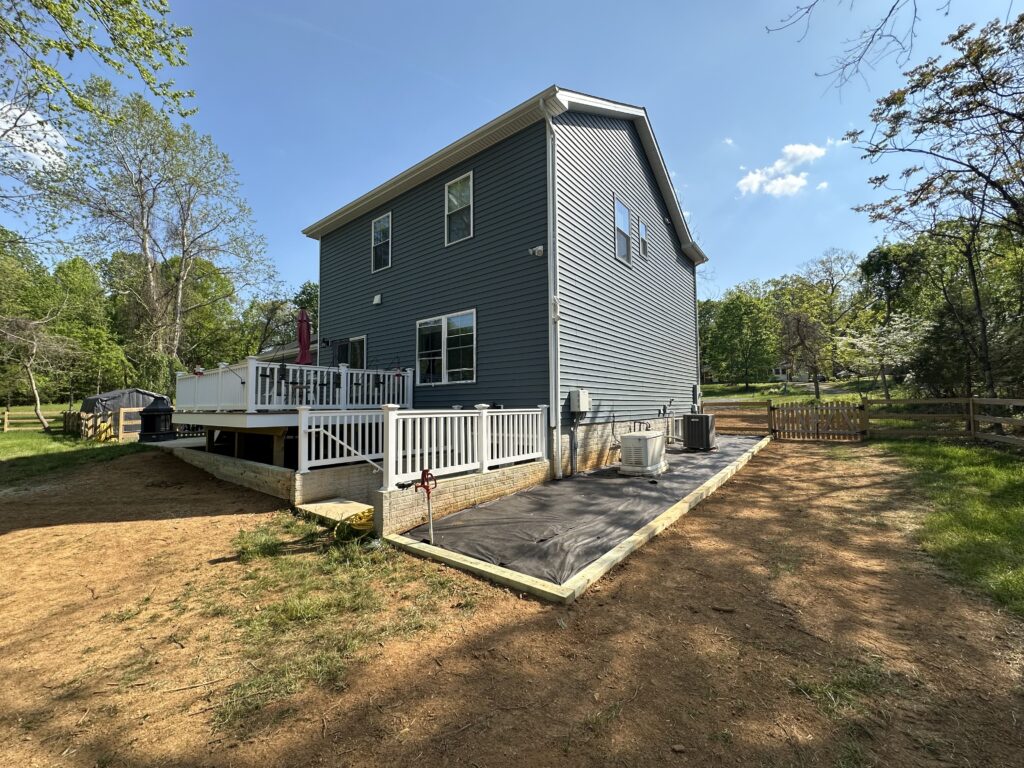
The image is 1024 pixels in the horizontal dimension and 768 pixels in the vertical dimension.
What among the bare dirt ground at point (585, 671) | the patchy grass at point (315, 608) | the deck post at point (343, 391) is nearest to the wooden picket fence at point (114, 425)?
the deck post at point (343, 391)

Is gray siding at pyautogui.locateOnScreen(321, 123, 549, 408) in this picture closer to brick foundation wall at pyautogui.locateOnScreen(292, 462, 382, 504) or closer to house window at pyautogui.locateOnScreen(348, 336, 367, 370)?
house window at pyautogui.locateOnScreen(348, 336, 367, 370)

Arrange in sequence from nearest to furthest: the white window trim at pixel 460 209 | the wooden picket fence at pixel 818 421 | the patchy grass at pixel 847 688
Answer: the patchy grass at pixel 847 688 < the white window trim at pixel 460 209 < the wooden picket fence at pixel 818 421

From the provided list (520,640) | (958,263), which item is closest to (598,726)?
(520,640)

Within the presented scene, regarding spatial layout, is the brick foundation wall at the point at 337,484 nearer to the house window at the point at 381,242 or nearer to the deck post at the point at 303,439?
the deck post at the point at 303,439

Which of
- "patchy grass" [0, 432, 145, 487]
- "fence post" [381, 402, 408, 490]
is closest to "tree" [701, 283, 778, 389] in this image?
"fence post" [381, 402, 408, 490]

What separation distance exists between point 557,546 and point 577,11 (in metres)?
9.06

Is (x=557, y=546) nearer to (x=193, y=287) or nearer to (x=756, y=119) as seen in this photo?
(x=756, y=119)

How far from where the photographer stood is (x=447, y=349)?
8844 mm

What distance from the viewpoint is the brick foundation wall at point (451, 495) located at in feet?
15.2

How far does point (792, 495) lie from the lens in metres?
6.45

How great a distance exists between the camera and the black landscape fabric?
3.92 meters

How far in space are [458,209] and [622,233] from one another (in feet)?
13.0

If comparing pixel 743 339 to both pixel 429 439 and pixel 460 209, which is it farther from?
pixel 429 439

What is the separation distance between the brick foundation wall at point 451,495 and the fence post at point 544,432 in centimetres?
25
